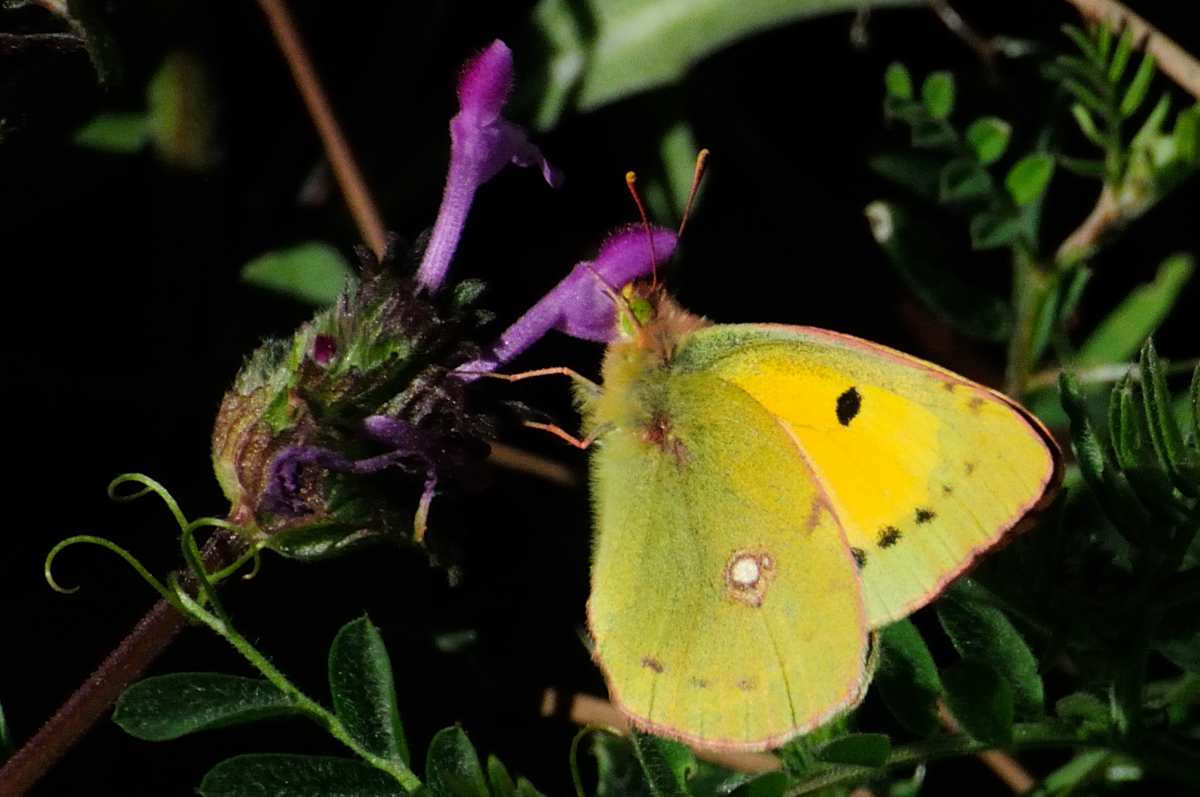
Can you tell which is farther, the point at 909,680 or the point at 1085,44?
the point at 1085,44

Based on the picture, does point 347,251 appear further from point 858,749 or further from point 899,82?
point 858,749

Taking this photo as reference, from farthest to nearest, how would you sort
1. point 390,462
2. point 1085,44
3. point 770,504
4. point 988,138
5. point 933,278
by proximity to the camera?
1. point 933,278
2. point 988,138
3. point 1085,44
4. point 770,504
5. point 390,462

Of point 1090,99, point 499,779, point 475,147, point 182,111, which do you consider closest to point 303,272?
point 182,111

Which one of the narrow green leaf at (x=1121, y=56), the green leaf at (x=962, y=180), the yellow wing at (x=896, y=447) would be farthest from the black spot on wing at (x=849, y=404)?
the narrow green leaf at (x=1121, y=56)

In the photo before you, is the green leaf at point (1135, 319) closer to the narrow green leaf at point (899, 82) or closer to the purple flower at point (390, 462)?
the narrow green leaf at point (899, 82)

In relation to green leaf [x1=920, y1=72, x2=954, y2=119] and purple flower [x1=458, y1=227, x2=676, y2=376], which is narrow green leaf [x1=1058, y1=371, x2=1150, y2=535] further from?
green leaf [x1=920, y1=72, x2=954, y2=119]

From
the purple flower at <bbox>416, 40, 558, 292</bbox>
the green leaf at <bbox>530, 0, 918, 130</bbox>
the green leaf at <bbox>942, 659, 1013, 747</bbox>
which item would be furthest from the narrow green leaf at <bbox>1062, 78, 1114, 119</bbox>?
the green leaf at <bbox>942, 659, 1013, 747</bbox>

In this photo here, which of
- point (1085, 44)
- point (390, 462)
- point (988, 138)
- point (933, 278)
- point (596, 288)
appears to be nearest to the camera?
point (390, 462)
